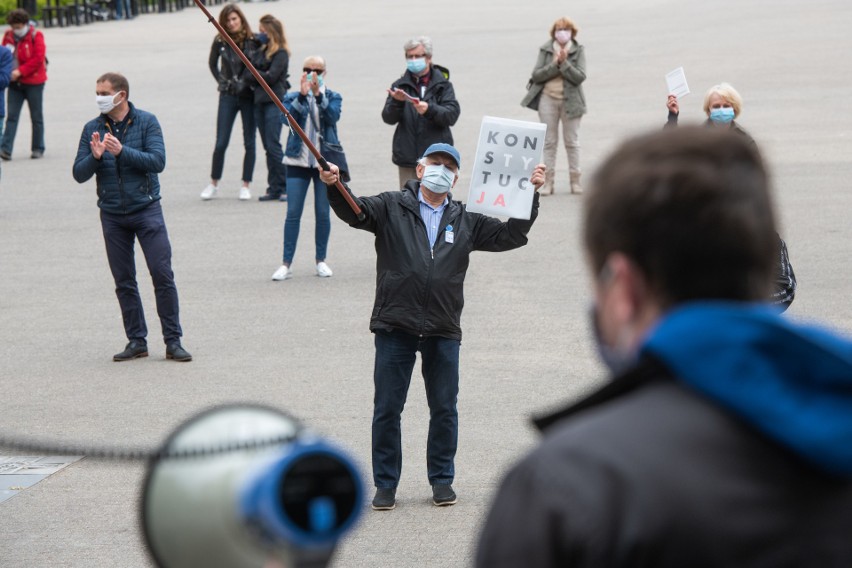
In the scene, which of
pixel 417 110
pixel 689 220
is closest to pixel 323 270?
pixel 417 110

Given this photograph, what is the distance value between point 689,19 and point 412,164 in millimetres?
27988

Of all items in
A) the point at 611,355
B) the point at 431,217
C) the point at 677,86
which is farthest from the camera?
the point at 677,86

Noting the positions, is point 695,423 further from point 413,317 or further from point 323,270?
point 323,270

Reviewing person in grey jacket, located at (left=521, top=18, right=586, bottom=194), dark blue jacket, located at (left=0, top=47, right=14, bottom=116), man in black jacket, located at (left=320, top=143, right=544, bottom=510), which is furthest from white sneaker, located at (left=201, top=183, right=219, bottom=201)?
man in black jacket, located at (left=320, top=143, right=544, bottom=510)

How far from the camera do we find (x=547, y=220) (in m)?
13.6

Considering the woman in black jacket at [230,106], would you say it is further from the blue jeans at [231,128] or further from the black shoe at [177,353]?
the black shoe at [177,353]

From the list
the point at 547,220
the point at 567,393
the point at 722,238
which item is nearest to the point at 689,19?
the point at 547,220

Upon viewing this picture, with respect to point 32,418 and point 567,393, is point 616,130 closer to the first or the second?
point 567,393

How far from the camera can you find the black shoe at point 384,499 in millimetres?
6430

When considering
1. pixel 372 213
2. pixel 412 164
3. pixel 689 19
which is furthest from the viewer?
pixel 689 19

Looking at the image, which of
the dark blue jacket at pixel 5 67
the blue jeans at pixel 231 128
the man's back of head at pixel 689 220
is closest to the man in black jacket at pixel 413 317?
the man's back of head at pixel 689 220

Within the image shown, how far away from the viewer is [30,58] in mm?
18141

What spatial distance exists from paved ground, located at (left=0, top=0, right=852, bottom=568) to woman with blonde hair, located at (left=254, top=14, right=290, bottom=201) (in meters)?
0.44

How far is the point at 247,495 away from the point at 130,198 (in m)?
7.81
